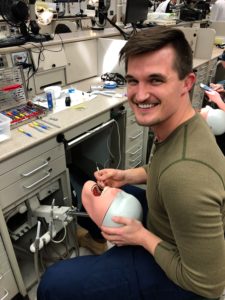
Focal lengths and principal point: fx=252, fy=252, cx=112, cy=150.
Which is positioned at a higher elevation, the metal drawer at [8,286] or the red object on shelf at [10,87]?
the red object on shelf at [10,87]

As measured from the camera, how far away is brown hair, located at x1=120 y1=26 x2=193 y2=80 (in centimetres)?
74

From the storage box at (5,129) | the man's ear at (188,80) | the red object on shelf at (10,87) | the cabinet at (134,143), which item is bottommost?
the cabinet at (134,143)

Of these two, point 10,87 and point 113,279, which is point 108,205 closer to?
point 113,279

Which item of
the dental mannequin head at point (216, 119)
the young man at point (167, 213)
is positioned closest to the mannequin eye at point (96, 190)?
the young man at point (167, 213)

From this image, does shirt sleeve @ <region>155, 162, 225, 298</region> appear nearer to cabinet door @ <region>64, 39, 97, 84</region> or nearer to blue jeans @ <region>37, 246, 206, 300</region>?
blue jeans @ <region>37, 246, 206, 300</region>

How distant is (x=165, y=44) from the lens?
0.75 meters

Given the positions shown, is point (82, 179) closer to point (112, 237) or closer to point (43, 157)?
point (43, 157)

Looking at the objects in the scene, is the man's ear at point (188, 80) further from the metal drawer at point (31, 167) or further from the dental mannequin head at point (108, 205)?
the metal drawer at point (31, 167)

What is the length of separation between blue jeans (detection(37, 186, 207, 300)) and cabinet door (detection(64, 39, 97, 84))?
4.85 ft

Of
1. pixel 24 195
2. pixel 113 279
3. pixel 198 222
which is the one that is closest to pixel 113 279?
pixel 113 279

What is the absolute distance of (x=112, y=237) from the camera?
2.86 feet

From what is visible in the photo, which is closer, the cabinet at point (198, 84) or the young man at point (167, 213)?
the young man at point (167, 213)

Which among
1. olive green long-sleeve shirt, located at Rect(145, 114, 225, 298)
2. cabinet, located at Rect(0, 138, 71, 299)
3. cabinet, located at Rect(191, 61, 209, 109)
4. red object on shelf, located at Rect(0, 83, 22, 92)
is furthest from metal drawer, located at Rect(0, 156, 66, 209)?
cabinet, located at Rect(191, 61, 209, 109)

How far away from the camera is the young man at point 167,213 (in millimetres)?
634
